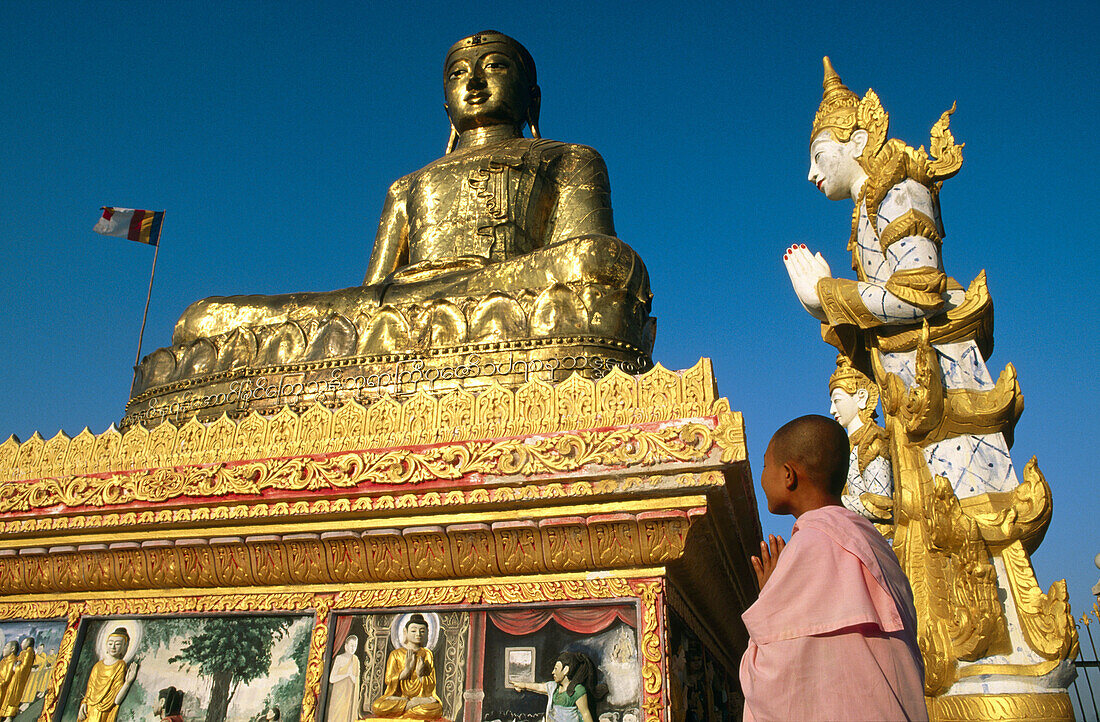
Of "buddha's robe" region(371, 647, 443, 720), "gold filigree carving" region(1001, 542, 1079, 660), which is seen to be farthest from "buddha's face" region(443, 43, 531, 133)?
"gold filigree carving" region(1001, 542, 1079, 660)

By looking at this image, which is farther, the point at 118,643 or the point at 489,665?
the point at 118,643

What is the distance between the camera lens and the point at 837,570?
1.80 m

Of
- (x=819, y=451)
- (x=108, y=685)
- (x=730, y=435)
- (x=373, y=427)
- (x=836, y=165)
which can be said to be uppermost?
(x=836, y=165)

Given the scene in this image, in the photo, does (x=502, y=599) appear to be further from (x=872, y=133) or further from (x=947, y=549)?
(x=872, y=133)

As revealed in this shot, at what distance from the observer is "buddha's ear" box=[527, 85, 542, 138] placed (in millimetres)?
10305

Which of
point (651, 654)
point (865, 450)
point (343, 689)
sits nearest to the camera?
point (651, 654)

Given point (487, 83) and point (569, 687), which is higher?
point (487, 83)

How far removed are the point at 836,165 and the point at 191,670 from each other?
485 cm

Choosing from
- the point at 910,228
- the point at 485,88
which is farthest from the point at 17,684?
the point at 485,88

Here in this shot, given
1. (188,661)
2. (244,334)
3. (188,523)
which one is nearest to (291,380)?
(244,334)

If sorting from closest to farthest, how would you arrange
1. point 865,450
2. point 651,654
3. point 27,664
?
point 651,654, point 27,664, point 865,450

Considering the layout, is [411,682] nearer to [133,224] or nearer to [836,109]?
[836,109]

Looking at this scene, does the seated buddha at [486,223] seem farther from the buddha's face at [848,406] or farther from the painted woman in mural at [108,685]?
the painted woman in mural at [108,685]

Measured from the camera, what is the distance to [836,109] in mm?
5562
